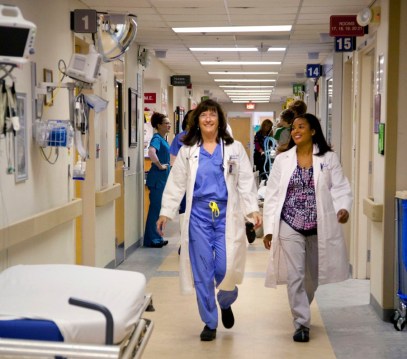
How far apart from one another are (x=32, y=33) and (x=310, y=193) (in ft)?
8.85

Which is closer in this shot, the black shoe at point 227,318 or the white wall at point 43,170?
the white wall at point 43,170

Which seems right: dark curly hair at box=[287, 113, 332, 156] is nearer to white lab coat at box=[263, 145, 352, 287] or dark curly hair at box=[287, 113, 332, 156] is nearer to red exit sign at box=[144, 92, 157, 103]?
white lab coat at box=[263, 145, 352, 287]

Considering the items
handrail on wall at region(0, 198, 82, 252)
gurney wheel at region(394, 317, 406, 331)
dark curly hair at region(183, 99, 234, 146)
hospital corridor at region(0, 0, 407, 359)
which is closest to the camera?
hospital corridor at region(0, 0, 407, 359)

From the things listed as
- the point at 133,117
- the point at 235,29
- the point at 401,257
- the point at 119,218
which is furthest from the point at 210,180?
the point at 133,117

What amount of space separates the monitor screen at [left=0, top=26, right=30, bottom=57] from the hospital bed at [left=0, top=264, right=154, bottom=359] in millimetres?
1004

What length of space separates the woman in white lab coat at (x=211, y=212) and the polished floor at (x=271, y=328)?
0.28 metres

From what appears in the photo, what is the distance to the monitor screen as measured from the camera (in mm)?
3051

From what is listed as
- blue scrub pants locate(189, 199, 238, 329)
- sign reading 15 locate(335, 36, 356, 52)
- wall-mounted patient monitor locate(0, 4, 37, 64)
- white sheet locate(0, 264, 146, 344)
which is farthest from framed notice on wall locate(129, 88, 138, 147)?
wall-mounted patient monitor locate(0, 4, 37, 64)

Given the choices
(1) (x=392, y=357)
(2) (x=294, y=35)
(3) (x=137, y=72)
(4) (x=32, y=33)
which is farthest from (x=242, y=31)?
(4) (x=32, y=33)

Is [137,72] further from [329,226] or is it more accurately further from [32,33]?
[32,33]

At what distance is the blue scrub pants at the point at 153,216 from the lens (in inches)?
379

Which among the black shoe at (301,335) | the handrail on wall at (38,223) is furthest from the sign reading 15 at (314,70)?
the black shoe at (301,335)

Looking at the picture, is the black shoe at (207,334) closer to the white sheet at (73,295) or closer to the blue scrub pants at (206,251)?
the blue scrub pants at (206,251)

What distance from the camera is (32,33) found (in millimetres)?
3141
